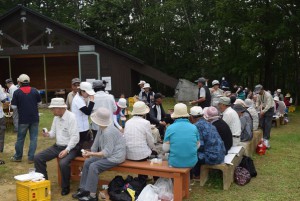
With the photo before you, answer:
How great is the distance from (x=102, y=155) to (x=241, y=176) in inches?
94.3

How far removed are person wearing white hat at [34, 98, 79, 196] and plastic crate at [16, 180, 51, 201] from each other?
421 mm

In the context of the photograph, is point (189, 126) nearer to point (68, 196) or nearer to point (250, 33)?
point (68, 196)

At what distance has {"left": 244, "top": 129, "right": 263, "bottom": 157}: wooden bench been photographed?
284 inches

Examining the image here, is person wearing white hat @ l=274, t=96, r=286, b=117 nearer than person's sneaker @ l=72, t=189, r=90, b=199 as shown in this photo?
No

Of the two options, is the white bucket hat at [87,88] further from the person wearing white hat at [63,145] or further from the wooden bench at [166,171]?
the wooden bench at [166,171]

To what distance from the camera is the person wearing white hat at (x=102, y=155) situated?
5.07m

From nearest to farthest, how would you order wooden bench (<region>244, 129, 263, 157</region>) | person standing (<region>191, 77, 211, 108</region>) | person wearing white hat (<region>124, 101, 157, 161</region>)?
person wearing white hat (<region>124, 101, 157, 161</region>)
wooden bench (<region>244, 129, 263, 157</region>)
person standing (<region>191, 77, 211, 108</region>)

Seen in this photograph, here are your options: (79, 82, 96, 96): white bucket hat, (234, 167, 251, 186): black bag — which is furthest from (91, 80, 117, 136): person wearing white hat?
(234, 167, 251, 186): black bag

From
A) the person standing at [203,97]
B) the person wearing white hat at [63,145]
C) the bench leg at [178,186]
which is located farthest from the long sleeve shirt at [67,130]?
the person standing at [203,97]

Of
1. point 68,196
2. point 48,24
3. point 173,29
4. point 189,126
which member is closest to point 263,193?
point 189,126

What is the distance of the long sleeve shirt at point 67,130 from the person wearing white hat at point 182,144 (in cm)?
145

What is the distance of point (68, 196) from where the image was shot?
546 cm

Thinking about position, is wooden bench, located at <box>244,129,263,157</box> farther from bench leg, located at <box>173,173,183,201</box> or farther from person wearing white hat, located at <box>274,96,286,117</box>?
person wearing white hat, located at <box>274,96,286,117</box>

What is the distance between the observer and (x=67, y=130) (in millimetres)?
5672
